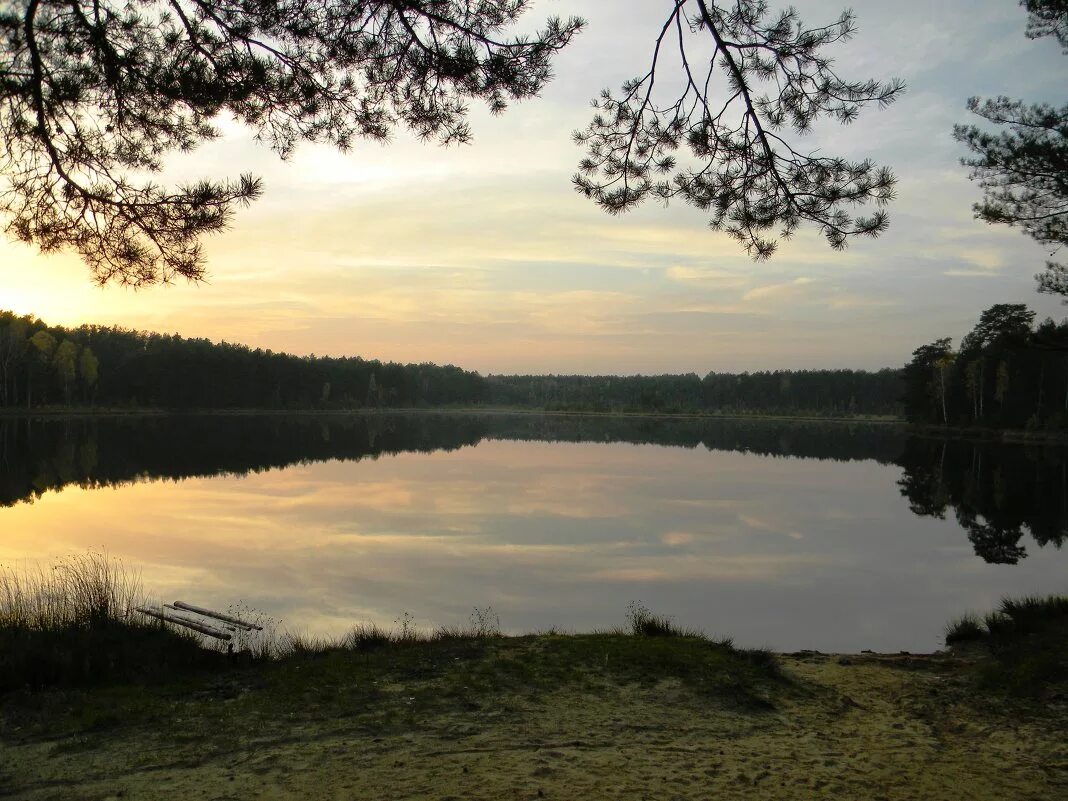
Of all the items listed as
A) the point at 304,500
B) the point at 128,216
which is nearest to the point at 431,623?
the point at 128,216

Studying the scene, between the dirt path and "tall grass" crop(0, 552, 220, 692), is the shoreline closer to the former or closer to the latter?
the dirt path

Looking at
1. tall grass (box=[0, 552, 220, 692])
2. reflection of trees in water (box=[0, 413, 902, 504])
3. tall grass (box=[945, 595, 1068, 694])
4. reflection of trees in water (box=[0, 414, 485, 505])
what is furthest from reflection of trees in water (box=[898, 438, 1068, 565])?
reflection of trees in water (box=[0, 414, 485, 505])

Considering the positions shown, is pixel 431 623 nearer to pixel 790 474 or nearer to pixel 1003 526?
pixel 1003 526

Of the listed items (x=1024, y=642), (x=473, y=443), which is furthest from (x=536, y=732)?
(x=473, y=443)

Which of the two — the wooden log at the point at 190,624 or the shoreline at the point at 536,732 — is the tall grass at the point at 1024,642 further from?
the wooden log at the point at 190,624

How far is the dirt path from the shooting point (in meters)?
4.36

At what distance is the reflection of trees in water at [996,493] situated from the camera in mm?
20250

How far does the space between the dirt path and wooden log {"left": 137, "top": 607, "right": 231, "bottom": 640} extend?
A: 1.46 m

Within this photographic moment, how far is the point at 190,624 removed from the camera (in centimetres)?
777

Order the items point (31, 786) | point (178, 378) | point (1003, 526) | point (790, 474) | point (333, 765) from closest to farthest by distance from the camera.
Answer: point (31, 786) → point (333, 765) → point (1003, 526) → point (790, 474) → point (178, 378)

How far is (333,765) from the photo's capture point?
4.65 meters

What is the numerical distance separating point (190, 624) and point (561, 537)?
11.9m

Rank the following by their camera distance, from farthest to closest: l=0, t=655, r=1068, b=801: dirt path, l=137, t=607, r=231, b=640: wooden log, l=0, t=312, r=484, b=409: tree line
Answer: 1. l=0, t=312, r=484, b=409: tree line
2. l=137, t=607, r=231, b=640: wooden log
3. l=0, t=655, r=1068, b=801: dirt path

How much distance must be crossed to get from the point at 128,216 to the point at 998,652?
8806 mm
